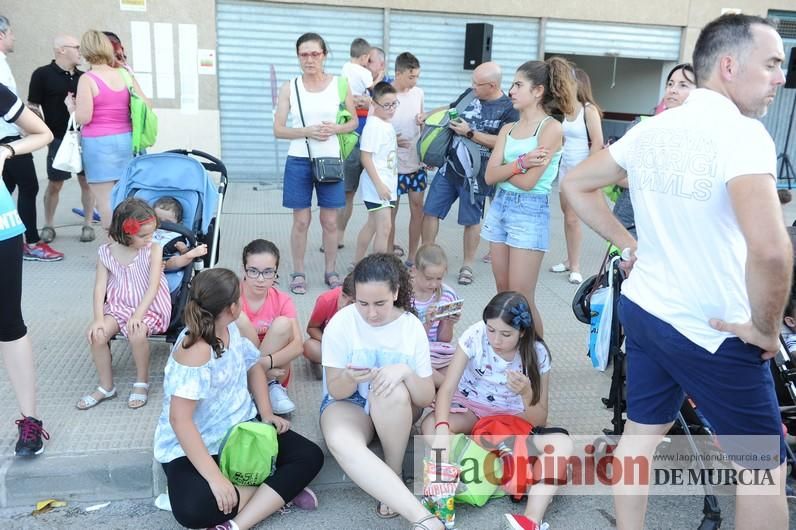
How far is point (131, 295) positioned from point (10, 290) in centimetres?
73

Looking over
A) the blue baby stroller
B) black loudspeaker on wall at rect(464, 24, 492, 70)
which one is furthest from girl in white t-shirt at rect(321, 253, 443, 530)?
black loudspeaker on wall at rect(464, 24, 492, 70)

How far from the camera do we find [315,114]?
5148 mm

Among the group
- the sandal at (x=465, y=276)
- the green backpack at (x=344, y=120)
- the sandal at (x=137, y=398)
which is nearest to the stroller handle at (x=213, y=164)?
the green backpack at (x=344, y=120)

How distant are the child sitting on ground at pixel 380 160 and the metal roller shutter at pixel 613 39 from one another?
6398mm

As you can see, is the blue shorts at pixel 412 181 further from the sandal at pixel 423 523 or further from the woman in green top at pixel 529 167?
the sandal at pixel 423 523

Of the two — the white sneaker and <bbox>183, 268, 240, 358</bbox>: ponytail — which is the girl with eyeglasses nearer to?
the white sneaker

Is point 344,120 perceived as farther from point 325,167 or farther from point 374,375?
point 374,375

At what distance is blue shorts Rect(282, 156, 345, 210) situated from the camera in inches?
205

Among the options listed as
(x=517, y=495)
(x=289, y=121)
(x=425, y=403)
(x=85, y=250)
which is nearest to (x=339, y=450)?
(x=425, y=403)

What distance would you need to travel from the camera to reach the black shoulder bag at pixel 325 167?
5.06m

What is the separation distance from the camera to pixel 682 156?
81.7 inches

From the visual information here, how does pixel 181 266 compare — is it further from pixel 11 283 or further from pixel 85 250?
pixel 85 250

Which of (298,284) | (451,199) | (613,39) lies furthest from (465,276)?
(613,39)

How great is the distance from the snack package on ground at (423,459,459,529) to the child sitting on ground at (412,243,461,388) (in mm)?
836
